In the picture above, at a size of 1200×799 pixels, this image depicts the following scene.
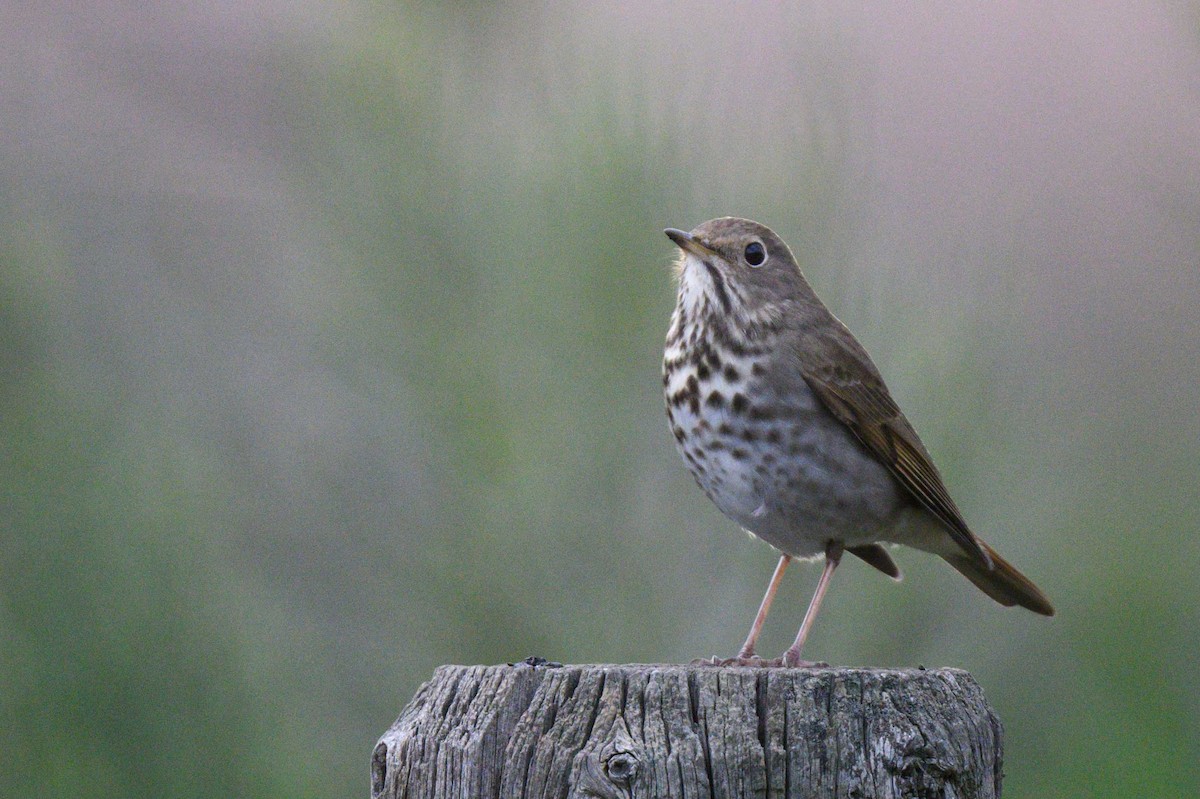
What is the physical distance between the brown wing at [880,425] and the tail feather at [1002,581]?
5.6 inches

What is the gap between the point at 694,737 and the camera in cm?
217

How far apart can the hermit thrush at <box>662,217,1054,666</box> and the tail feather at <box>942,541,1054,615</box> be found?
0.19ft

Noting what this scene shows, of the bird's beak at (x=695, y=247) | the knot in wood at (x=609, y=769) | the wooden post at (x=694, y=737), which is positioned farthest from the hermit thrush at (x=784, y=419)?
the knot in wood at (x=609, y=769)

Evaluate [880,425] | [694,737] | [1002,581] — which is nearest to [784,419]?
[880,425]

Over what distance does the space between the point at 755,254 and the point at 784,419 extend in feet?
1.79

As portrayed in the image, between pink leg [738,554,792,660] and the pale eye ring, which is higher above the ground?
the pale eye ring

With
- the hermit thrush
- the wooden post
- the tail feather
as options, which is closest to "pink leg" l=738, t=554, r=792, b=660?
the hermit thrush

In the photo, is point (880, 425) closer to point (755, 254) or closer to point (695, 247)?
point (755, 254)

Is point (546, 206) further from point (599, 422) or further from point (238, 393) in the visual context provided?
point (238, 393)

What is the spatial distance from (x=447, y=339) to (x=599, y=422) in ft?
2.05

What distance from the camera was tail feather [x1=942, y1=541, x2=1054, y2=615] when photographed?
13.0ft

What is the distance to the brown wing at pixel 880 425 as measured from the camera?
11.8 feet

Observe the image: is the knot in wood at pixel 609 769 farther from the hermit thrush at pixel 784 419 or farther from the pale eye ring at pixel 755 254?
the pale eye ring at pixel 755 254

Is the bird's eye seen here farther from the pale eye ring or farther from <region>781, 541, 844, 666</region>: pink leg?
<region>781, 541, 844, 666</region>: pink leg
